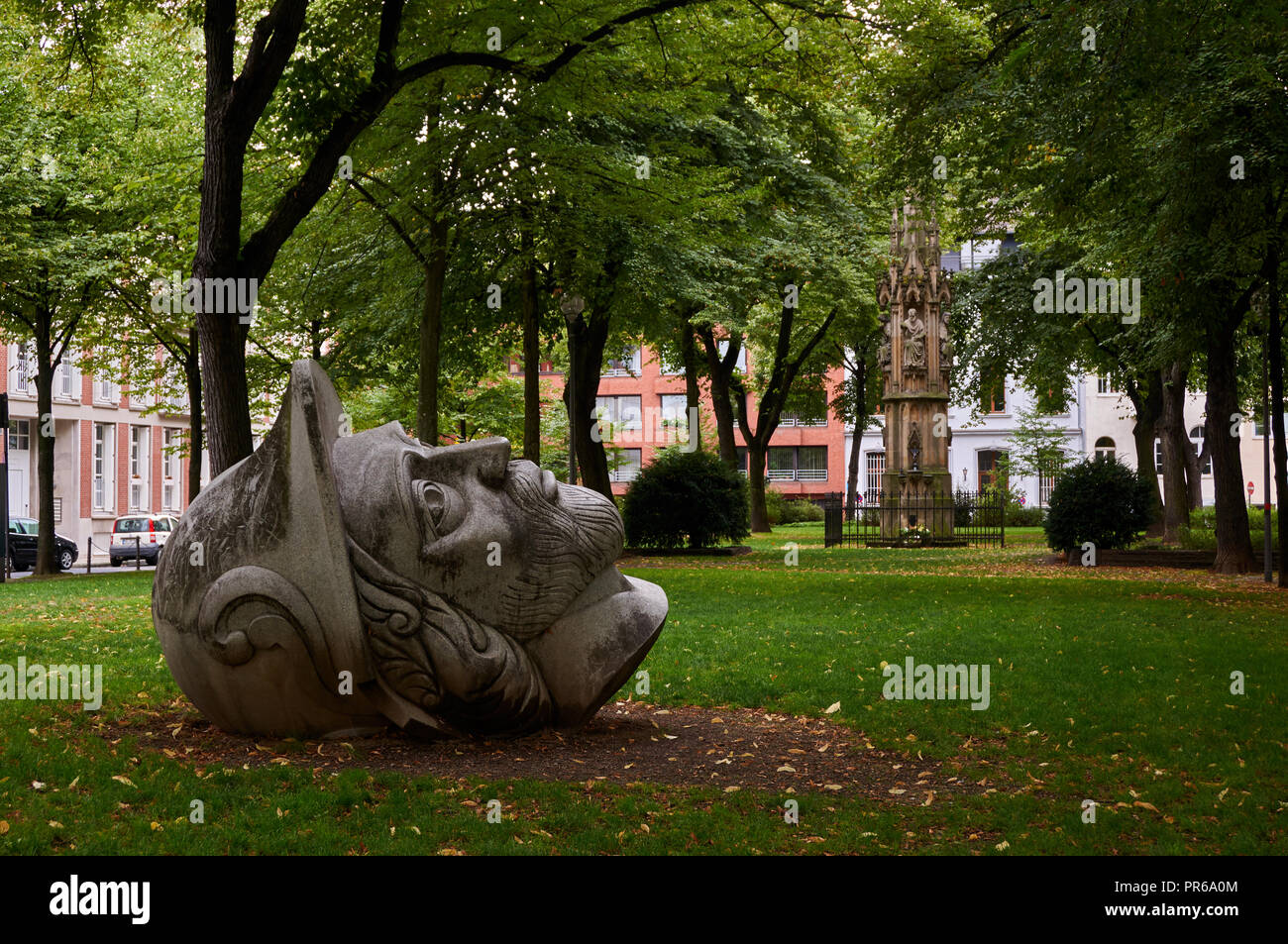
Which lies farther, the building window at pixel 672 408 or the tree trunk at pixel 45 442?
the building window at pixel 672 408

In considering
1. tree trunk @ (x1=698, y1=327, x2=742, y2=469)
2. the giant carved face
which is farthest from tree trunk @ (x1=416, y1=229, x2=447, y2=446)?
tree trunk @ (x1=698, y1=327, x2=742, y2=469)

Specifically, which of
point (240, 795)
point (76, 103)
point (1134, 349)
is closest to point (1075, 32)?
point (240, 795)

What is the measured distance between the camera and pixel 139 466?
5491cm

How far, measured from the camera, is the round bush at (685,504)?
88.7ft

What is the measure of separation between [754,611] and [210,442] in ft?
23.6

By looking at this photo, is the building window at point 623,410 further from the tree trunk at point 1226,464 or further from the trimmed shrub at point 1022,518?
the tree trunk at point 1226,464

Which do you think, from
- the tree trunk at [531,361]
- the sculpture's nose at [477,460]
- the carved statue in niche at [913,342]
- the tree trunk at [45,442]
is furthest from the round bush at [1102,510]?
the tree trunk at [45,442]

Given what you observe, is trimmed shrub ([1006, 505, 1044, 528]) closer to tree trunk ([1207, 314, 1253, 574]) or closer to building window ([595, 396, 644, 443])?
tree trunk ([1207, 314, 1253, 574])

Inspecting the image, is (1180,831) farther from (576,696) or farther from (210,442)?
(210,442)

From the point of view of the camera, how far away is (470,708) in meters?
7.26

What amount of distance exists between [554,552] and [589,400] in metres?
18.8

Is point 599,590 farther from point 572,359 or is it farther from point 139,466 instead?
point 139,466

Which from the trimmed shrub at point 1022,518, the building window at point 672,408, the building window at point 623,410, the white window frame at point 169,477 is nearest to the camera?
the trimmed shrub at point 1022,518

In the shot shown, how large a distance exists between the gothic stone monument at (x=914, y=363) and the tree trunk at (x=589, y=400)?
10.5 m
